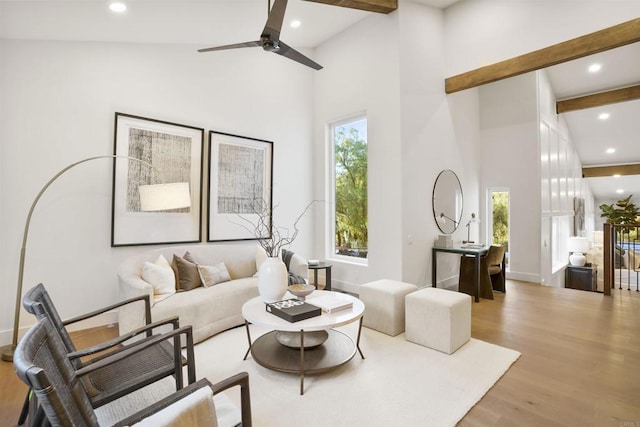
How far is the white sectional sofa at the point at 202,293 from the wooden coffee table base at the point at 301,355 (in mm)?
638

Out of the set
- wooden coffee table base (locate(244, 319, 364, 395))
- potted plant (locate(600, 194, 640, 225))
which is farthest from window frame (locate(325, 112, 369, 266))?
potted plant (locate(600, 194, 640, 225))

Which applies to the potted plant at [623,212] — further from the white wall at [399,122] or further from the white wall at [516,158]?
the white wall at [399,122]

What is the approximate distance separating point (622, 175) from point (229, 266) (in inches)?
460

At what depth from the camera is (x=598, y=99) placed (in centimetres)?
703

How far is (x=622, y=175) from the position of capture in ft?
30.4

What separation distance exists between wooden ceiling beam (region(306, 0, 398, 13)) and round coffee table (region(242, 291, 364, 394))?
3749 millimetres

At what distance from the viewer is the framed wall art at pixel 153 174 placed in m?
3.60

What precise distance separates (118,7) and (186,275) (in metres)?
2.75

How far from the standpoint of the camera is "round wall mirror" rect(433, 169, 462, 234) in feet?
16.7

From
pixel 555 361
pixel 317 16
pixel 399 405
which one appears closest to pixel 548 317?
pixel 555 361

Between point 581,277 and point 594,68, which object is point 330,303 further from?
point 581,277

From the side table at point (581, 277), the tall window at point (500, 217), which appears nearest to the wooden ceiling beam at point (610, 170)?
the side table at point (581, 277)

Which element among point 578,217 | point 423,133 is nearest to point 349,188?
point 423,133

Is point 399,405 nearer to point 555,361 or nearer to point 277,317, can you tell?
point 277,317
